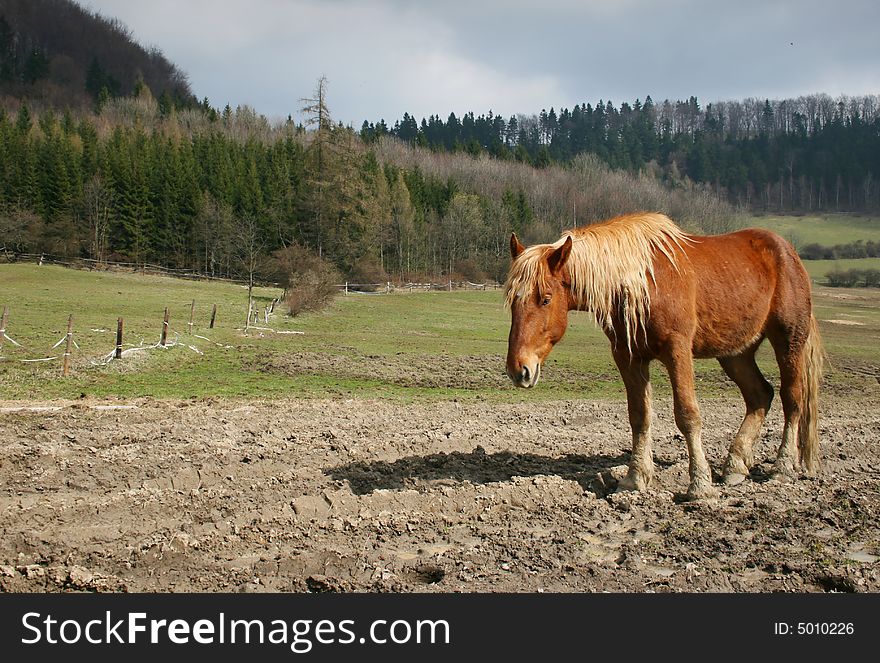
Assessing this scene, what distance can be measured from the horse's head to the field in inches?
56.2

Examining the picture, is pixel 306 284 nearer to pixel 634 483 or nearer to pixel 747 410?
pixel 747 410

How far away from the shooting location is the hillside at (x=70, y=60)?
5379 inches

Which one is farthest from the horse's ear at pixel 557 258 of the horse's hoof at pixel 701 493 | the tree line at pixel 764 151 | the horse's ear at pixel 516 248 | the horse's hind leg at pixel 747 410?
the tree line at pixel 764 151

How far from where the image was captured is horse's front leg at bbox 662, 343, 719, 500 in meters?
6.53

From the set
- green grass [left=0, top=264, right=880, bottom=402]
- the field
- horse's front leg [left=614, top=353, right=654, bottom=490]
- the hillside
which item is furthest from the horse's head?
the hillside

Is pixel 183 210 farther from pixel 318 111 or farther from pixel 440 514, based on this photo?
pixel 440 514

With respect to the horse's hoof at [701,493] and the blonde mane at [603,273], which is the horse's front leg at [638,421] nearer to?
the blonde mane at [603,273]

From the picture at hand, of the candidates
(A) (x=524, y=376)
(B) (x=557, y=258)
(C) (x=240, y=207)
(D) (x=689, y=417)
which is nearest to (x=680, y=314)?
(D) (x=689, y=417)

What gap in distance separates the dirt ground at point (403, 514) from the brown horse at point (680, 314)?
0.54 meters

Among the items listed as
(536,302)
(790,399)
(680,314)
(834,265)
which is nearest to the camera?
(536,302)

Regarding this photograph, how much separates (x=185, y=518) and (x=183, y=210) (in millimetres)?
71833

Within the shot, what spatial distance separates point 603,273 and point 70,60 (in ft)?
598

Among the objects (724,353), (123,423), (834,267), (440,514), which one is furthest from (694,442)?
(834,267)

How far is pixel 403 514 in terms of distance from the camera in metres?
6.02
